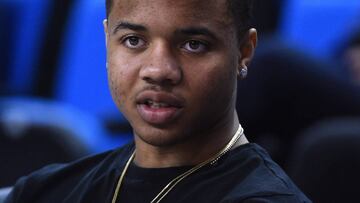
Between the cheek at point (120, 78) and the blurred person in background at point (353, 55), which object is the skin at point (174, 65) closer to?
the cheek at point (120, 78)

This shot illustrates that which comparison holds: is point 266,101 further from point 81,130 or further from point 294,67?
point 81,130

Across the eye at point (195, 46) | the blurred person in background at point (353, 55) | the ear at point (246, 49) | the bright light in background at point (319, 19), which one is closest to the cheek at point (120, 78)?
the eye at point (195, 46)

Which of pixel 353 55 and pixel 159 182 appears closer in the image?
pixel 159 182

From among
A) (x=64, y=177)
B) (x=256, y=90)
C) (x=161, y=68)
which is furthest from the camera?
(x=256, y=90)

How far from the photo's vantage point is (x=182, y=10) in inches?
76.0

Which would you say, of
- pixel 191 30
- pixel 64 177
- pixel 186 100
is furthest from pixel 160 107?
pixel 64 177

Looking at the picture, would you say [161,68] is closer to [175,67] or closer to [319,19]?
[175,67]

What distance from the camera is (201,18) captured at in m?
1.94

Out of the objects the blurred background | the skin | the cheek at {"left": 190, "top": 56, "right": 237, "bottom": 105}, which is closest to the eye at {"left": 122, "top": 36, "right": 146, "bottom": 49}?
the skin

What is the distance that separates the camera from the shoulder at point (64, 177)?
2.23 metres

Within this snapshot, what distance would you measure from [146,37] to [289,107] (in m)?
2.04

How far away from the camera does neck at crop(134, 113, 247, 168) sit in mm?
2064

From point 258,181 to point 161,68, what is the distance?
28 cm

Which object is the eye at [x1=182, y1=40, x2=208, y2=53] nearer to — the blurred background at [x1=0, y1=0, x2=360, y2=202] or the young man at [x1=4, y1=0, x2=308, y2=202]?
the young man at [x1=4, y1=0, x2=308, y2=202]
